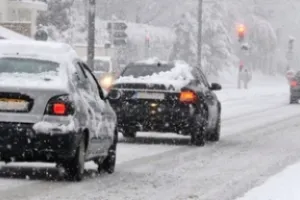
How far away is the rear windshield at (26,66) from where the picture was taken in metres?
12.2

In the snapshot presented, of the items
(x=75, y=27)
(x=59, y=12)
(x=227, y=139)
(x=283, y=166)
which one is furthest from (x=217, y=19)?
(x=283, y=166)

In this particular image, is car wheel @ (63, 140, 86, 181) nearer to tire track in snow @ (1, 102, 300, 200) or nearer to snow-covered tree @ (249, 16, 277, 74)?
tire track in snow @ (1, 102, 300, 200)

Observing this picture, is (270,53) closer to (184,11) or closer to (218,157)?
(184,11)

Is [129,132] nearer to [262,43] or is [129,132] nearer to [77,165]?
[77,165]

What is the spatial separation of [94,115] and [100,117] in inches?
13.8

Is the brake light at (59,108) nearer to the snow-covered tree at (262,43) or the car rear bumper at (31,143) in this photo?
the car rear bumper at (31,143)

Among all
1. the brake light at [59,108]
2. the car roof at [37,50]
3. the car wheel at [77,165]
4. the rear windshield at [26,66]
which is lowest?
the car wheel at [77,165]

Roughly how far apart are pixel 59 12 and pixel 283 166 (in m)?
50.2

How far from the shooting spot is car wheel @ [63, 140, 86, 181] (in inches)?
472

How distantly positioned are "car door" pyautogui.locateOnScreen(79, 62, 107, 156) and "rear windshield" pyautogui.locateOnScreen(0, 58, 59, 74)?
0.51 meters

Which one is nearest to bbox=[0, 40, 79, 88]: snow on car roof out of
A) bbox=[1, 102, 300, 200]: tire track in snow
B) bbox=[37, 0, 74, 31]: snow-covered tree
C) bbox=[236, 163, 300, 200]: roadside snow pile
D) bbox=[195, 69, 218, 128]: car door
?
bbox=[1, 102, 300, 200]: tire track in snow

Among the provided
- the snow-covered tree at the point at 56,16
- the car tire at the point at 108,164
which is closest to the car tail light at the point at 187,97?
the car tire at the point at 108,164

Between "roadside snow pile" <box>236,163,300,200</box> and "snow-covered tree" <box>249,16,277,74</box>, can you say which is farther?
"snow-covered tree" <box>249,16,277,74</box>

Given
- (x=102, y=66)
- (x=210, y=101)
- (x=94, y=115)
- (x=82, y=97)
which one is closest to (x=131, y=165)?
(x=94, y=115)
